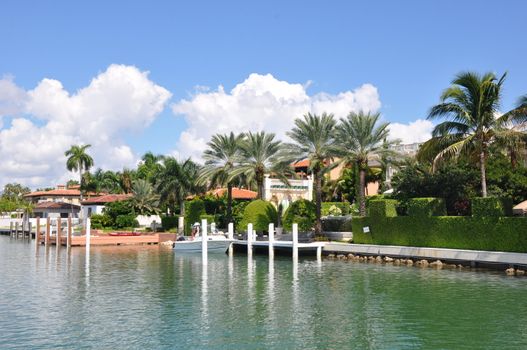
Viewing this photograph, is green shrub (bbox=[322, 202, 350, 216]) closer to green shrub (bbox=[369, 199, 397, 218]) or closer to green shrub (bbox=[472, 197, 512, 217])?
green shrub (bbox=[369, 199, 397, 218])

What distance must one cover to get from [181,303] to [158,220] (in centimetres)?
5908

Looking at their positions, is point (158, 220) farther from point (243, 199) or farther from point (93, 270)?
point (93, 270)

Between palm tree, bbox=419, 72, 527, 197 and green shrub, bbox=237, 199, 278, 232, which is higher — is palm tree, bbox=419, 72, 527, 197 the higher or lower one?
the higher one

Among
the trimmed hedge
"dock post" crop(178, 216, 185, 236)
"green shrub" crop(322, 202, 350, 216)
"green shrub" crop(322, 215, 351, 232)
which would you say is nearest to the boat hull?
"green shrub" crop(322, 215, 351, 232)

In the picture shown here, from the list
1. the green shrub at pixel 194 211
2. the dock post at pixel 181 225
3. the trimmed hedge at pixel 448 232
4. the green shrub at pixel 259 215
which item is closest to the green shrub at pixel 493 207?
the trimmed hedge at pixel 448 232

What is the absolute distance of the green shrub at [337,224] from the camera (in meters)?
47.2

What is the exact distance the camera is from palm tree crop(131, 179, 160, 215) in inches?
2936

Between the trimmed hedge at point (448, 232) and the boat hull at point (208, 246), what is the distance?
10985mm

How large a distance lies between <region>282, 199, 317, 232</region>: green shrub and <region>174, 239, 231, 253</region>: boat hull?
23.9ft

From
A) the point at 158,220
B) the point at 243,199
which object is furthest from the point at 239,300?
the point at 158,220

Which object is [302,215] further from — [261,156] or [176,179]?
[176,179]

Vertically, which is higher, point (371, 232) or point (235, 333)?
point (371, 232)

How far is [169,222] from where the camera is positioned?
68750 millimetres

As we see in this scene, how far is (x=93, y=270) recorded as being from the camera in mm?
34312
